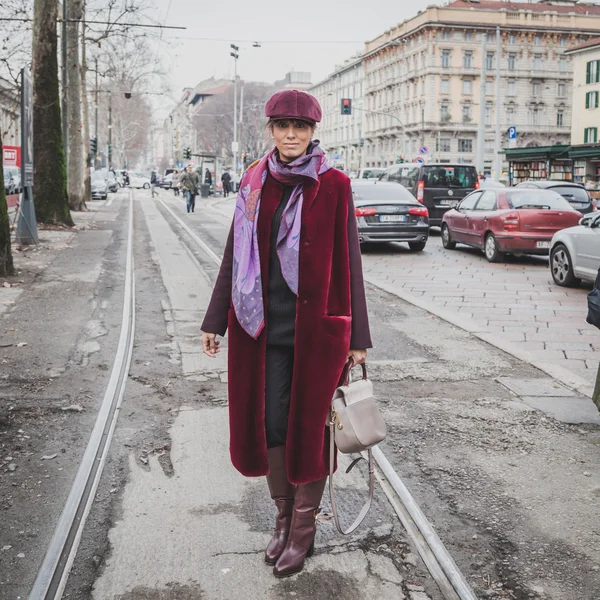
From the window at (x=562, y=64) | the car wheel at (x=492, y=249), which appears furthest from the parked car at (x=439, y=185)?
the window at (x=562, y=64)

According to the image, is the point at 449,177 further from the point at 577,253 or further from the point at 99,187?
the point at 99,187

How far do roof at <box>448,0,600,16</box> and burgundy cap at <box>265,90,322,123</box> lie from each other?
89.9 metres

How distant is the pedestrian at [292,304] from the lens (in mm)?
3057

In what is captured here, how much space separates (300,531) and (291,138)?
4.93ft

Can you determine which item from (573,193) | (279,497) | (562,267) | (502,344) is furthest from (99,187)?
(279,497)

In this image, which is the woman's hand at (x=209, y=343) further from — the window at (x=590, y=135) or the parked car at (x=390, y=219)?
the window at (x=590, y=135)

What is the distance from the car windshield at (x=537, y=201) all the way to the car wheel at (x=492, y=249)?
70 cm

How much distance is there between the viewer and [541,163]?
54844 mm

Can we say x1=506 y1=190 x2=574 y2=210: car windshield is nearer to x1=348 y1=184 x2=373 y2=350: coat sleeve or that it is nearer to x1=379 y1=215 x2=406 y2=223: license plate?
x1=379 y1=215 x2=406 y2=223: license plate

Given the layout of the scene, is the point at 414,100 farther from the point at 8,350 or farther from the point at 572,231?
the point at 8,350

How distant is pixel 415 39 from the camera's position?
89000 millimetres

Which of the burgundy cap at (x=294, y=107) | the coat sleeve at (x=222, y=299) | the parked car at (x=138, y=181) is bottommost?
the coat sleeve at (x=222, y=299)

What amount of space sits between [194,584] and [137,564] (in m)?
0.29

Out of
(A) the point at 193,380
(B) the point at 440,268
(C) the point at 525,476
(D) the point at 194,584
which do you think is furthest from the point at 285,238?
(B) the point at 440,268
